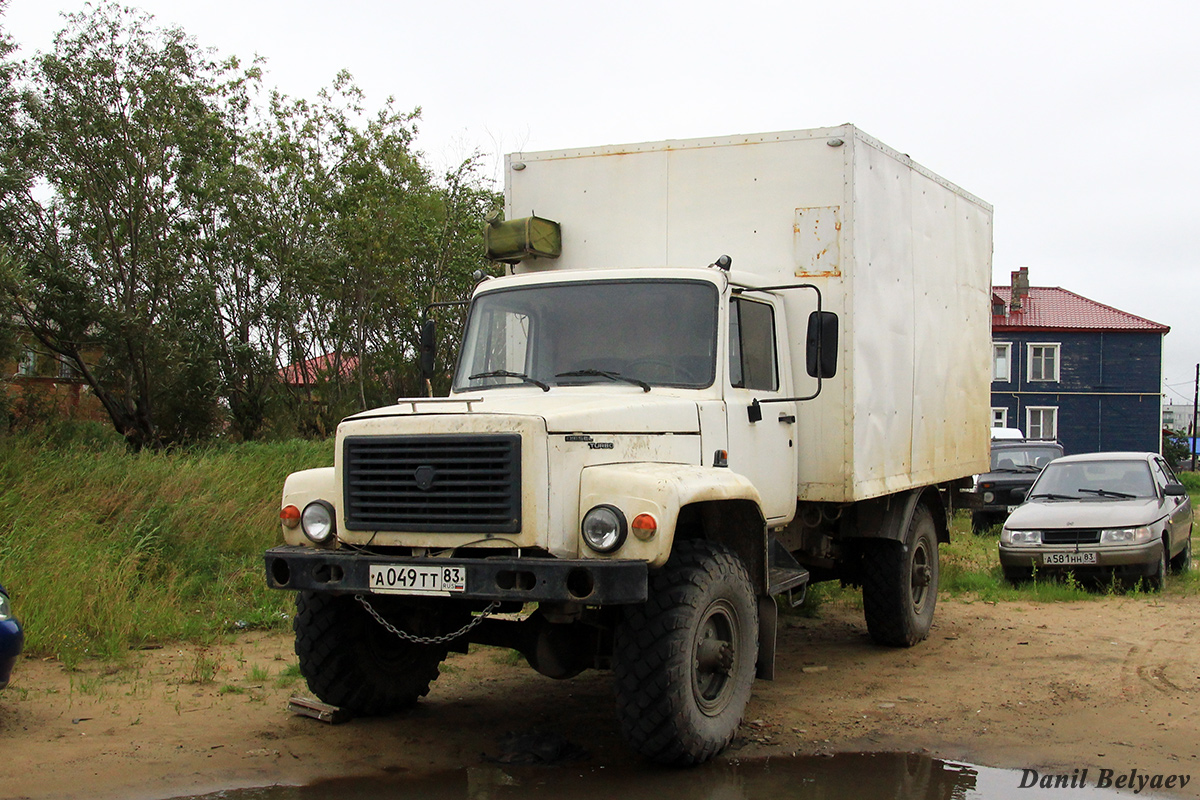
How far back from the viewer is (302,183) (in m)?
21.5

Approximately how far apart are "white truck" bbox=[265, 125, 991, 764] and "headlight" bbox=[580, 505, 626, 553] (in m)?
0.01

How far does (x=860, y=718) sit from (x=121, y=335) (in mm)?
14530

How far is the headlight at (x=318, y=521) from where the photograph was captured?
5.55m

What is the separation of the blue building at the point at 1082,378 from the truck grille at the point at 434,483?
4589 centimetres

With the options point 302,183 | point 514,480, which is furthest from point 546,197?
point 302,183

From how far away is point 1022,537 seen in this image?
11.5 m

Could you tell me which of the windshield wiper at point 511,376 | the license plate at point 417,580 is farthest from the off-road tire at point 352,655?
the windshield wiper at point 511,376

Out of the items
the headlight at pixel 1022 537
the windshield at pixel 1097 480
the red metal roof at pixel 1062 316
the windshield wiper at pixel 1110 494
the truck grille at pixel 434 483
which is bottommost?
the headlight at pixel 1022 537

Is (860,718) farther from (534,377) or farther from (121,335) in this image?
(121,335)

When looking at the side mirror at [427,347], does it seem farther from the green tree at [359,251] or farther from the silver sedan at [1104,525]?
the green tree at [359,251]

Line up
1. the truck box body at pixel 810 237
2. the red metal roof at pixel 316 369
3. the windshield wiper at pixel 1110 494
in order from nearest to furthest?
the truck box body at pixel 810 237, the windshield wiper at pixel 1110 494, the red metal roof at pixel 316 369

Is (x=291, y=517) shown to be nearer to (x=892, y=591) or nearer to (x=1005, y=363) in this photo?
(x=892, y=591)

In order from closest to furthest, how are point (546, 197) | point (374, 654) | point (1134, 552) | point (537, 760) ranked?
point (537, 760)
point (374, 654)
point (546, 197)
point (1134, 552)

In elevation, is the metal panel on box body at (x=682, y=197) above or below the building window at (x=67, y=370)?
above
